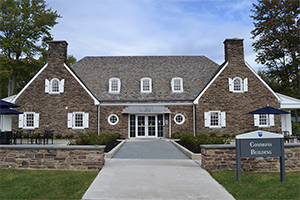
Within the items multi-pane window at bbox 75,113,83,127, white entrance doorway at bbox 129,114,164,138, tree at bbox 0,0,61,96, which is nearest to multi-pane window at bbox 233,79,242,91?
white entrance doorway at bbox 129,114,164,138

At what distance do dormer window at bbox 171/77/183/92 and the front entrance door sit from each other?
3.69 metres

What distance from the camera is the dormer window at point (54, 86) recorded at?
2233cm

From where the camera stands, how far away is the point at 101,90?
24344 mm

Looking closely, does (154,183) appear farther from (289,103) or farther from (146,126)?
(289,103)

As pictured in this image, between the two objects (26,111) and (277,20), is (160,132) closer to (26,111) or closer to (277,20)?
(26,111)

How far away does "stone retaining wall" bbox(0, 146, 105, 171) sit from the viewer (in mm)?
8836

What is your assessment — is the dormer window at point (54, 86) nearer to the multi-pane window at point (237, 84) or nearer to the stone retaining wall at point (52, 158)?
the stone retaining wall at point (52, 158)

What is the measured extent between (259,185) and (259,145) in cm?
125

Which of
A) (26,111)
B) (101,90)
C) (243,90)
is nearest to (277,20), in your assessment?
(243,90)

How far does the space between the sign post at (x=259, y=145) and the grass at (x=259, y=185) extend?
28.4 inches

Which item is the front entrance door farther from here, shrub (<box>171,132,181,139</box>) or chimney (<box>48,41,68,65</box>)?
chimney (<box>48,41,68,65</box>)

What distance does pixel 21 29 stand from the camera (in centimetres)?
3173

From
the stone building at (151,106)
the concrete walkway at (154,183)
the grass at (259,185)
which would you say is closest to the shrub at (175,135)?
the stone building at (151,106)

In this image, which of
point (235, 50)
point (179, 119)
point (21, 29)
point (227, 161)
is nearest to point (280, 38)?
point (235, 50)
